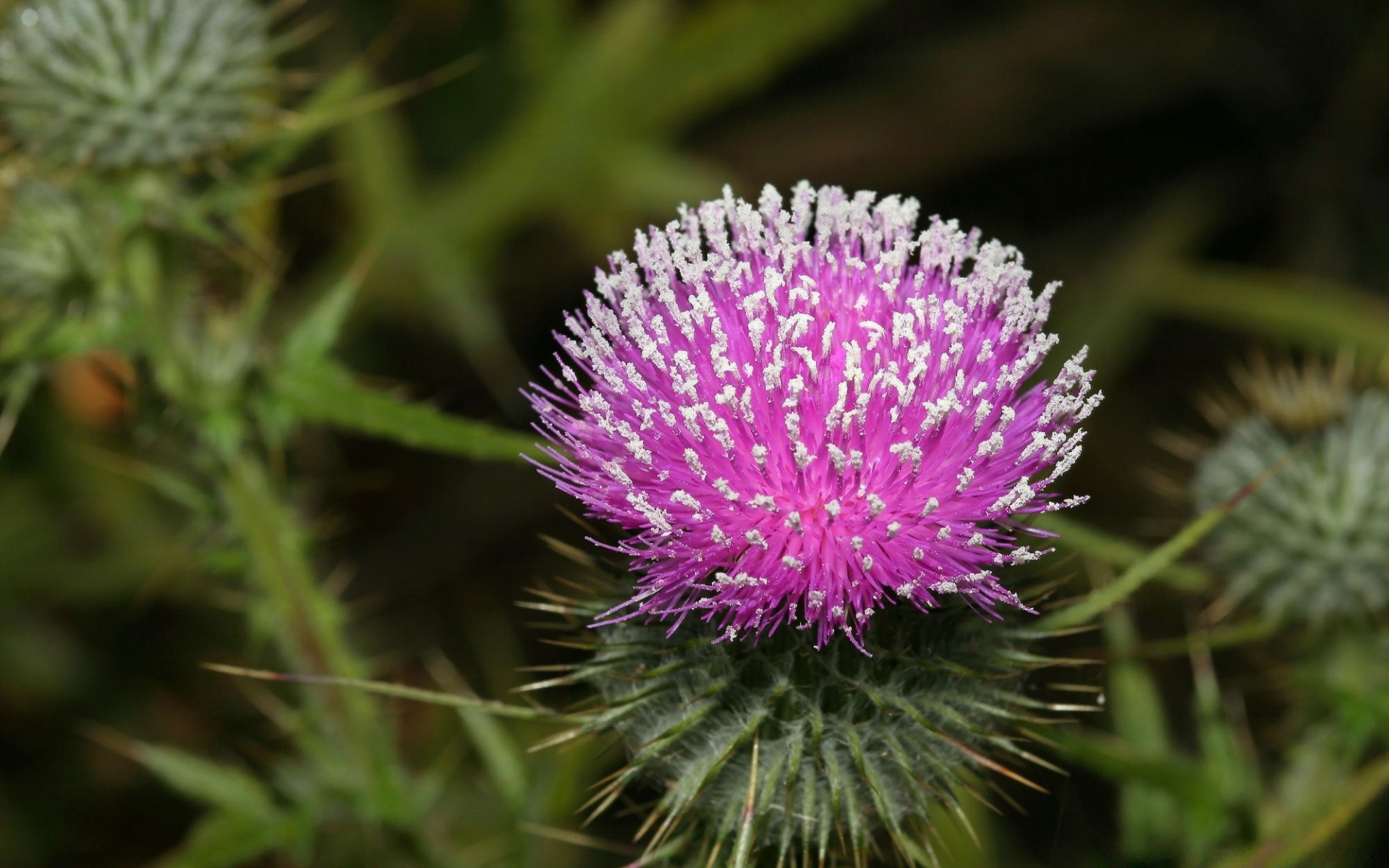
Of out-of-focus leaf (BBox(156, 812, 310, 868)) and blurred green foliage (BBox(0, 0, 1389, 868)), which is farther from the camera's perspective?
blurred green foliage (BBox(0, 0, 1389, 868))

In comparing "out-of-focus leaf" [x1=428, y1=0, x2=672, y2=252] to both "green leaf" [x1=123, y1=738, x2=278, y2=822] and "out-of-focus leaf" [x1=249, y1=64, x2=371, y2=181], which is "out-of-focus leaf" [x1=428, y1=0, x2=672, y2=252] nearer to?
"out-of-focus leaf" [x1=249, y1=64, x2=371, y2=181]

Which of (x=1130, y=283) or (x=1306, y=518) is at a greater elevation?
(x=1130, y=283)

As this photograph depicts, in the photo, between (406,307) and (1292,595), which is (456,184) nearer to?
(406,307)

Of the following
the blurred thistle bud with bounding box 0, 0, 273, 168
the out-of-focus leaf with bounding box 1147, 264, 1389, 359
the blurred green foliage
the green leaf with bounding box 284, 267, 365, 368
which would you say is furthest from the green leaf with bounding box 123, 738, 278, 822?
the out-of-focus leaf with bounding box 1147, 264, 1389, 359

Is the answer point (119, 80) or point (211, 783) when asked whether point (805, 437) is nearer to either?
point (211, 783)

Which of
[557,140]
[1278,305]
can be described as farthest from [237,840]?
[1278,305]

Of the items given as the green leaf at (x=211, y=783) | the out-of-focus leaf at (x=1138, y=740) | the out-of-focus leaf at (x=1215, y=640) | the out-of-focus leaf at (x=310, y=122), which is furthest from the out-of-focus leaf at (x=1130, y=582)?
the out-of-focus leaf at (x=310, y=122)

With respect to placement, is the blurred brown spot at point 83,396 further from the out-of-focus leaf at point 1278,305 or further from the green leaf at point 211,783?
the out-of-focus leaf at point 1278,305
